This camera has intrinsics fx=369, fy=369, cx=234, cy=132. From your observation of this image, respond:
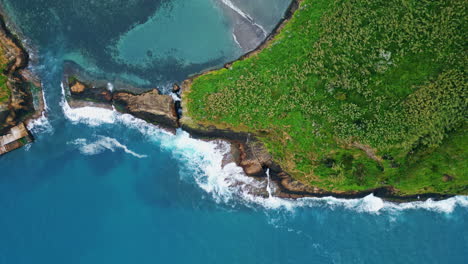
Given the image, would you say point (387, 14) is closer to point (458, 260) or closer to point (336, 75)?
point (336, 75)

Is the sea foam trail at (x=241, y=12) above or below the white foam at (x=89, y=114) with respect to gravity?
above

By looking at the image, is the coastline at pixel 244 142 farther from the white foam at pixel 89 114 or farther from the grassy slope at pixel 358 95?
the grassy slope at pixel 358 95

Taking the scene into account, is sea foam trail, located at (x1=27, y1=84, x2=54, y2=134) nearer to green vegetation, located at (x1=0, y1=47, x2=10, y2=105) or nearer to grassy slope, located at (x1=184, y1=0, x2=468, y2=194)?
green vegetation, located at (x1=0, y1=47, x2=10, y2=105)

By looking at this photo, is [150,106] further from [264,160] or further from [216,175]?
[264,160]

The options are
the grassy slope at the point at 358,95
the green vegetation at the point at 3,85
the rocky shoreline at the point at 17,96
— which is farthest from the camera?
the rocky shoreline at the point at 17,96

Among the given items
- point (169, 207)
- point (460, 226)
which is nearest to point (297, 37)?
point (169, 207)

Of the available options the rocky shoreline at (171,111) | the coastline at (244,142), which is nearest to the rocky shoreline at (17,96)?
the rocky shoreline at (171,111)
